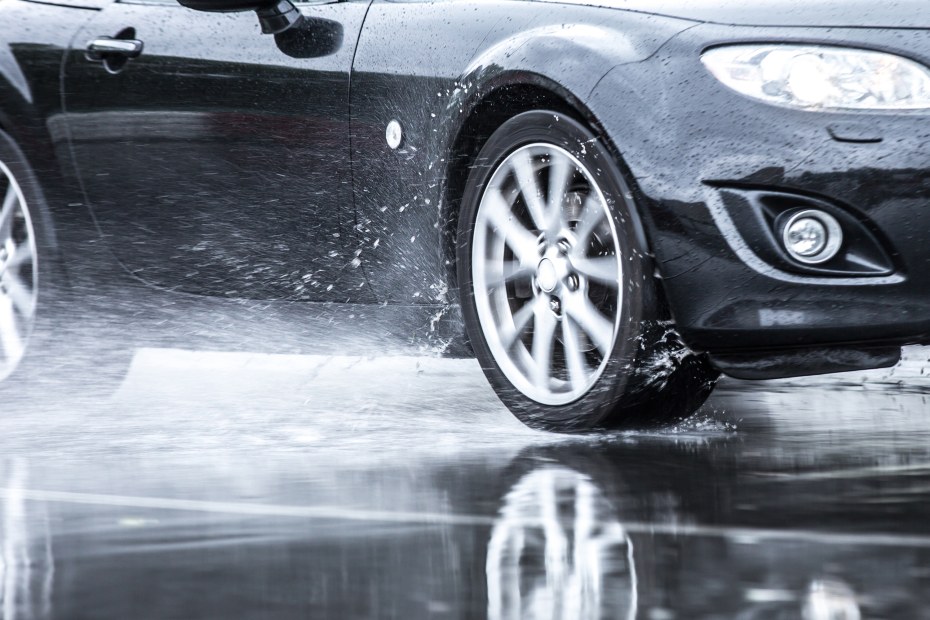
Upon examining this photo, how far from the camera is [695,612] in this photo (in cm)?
263

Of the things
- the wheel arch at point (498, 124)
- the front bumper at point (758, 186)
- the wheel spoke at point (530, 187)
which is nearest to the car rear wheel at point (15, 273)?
the wheel arch at point (498, 124)

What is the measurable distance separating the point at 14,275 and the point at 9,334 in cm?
20

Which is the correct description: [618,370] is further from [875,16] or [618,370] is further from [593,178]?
[875,16]

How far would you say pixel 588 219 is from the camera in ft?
14.5

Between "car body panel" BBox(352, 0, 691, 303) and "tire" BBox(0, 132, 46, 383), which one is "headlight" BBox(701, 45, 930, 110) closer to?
"car body panel" BBox(352, 0, 691, 303)

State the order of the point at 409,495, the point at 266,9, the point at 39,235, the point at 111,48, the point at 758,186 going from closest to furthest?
1. the point at 409,495
2. the point at 758,186
3. the point at 266,9
4. the point at 111,48
5. the point at 39,235

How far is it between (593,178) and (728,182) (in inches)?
14.5

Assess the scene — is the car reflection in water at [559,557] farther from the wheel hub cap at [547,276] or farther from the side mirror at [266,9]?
the side mirror at [266,9]

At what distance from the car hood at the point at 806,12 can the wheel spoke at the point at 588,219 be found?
0.49 metres

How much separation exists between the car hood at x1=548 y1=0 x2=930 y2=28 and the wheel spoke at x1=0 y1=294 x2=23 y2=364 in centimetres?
268

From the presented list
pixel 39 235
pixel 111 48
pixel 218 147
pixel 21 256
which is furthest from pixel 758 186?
pixel 21 256

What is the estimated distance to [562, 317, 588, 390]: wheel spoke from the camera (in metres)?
4.51

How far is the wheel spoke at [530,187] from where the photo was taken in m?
4.56

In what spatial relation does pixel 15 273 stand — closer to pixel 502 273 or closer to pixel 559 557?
pixel 502 273
